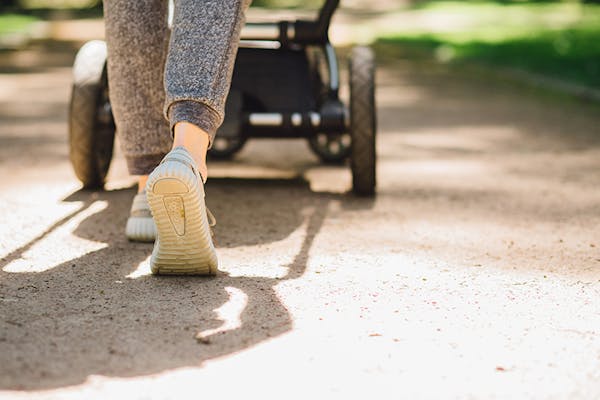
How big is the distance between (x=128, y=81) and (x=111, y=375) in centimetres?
113

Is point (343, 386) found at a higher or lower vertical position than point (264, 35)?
lower

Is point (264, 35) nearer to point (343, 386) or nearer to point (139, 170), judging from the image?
point (139, 170)

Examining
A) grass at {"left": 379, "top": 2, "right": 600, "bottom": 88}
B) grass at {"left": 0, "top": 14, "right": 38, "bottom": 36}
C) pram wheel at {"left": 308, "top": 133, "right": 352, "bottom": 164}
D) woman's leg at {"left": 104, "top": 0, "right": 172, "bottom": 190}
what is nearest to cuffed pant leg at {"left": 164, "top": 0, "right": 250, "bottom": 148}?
woman's leg at {"left": 104, "top": 0, "right": 172, "bottom": 190}

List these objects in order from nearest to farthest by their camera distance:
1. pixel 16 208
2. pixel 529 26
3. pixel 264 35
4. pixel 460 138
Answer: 1. pixel 16 208
2. pixel 264 35
3. pixel 460 138
4. pixel 529 26

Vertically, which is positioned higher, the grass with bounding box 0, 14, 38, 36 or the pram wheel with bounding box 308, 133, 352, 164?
the pram wheel with bounding box 308, 133, 352, 164

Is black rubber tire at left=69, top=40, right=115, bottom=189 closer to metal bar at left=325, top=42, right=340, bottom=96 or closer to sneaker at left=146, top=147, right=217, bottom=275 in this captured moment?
metal bar at left=325, top=42, right=340, bottom=96

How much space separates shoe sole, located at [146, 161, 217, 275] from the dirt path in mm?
47

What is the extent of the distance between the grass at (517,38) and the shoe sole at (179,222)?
541cm

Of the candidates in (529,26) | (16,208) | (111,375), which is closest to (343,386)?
(111,375)

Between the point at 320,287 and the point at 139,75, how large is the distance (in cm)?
80

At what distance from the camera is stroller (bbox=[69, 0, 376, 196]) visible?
3.56 m

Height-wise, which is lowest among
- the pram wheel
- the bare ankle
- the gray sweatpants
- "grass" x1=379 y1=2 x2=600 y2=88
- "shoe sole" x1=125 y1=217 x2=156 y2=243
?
"grass" x1=379 y1=2 x2=600 y2=88

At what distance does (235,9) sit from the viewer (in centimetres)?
238

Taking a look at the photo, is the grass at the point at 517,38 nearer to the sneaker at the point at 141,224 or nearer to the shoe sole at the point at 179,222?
the sneaker at the point at 141,224
